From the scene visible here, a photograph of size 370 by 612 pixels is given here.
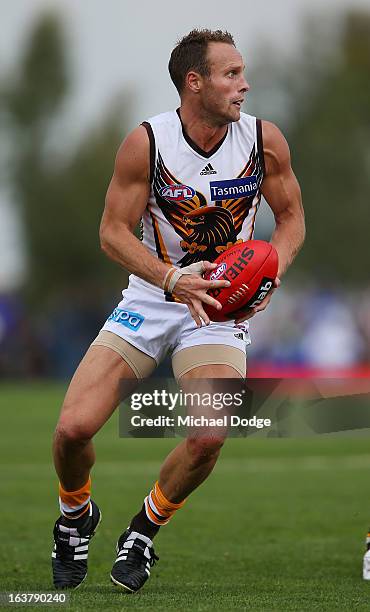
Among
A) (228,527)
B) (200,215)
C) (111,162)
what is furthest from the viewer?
(111,162)

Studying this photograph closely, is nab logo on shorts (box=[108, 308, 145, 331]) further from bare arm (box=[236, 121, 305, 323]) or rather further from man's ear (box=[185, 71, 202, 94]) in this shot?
man's ear (box=[185, 71, 202, 94])

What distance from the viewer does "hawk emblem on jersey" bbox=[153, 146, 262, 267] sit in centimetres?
755

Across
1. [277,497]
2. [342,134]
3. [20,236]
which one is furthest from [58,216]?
[277,497]

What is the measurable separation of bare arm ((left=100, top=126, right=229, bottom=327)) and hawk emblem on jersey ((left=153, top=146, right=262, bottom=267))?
11cm

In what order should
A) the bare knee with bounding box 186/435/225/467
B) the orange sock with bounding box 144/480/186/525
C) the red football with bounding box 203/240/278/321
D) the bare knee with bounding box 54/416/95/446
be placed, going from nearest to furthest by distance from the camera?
the red football with bounding box 203/240/278/321
the bare knee with bounding box 54/416/95/446
the bare knee with bounding box 186/435/225/467
the orange sock with bounding box 144/480/186/525

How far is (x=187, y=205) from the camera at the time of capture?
7590 mm

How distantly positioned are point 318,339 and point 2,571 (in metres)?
29.1

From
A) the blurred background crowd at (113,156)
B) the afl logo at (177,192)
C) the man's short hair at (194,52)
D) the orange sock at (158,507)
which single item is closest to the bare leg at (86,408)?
the orange sock at (158,507)

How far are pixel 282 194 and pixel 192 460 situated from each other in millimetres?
1606

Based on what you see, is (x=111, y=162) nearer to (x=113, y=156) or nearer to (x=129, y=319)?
(x=113, y=156)

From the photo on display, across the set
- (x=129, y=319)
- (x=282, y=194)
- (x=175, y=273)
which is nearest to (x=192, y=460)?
(x=129, y=319)

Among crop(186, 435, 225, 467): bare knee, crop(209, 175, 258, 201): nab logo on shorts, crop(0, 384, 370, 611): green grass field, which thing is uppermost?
crop(209, 175, 258, 201): nab logo on shorts

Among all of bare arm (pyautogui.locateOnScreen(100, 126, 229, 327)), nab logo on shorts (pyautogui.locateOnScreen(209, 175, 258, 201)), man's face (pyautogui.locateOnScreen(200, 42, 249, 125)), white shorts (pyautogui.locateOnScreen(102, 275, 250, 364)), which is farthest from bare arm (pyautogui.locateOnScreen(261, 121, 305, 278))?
bare arm (pyautogui.locateOnScreen(100, 126, 229, 327))

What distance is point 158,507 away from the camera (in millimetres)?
7645
